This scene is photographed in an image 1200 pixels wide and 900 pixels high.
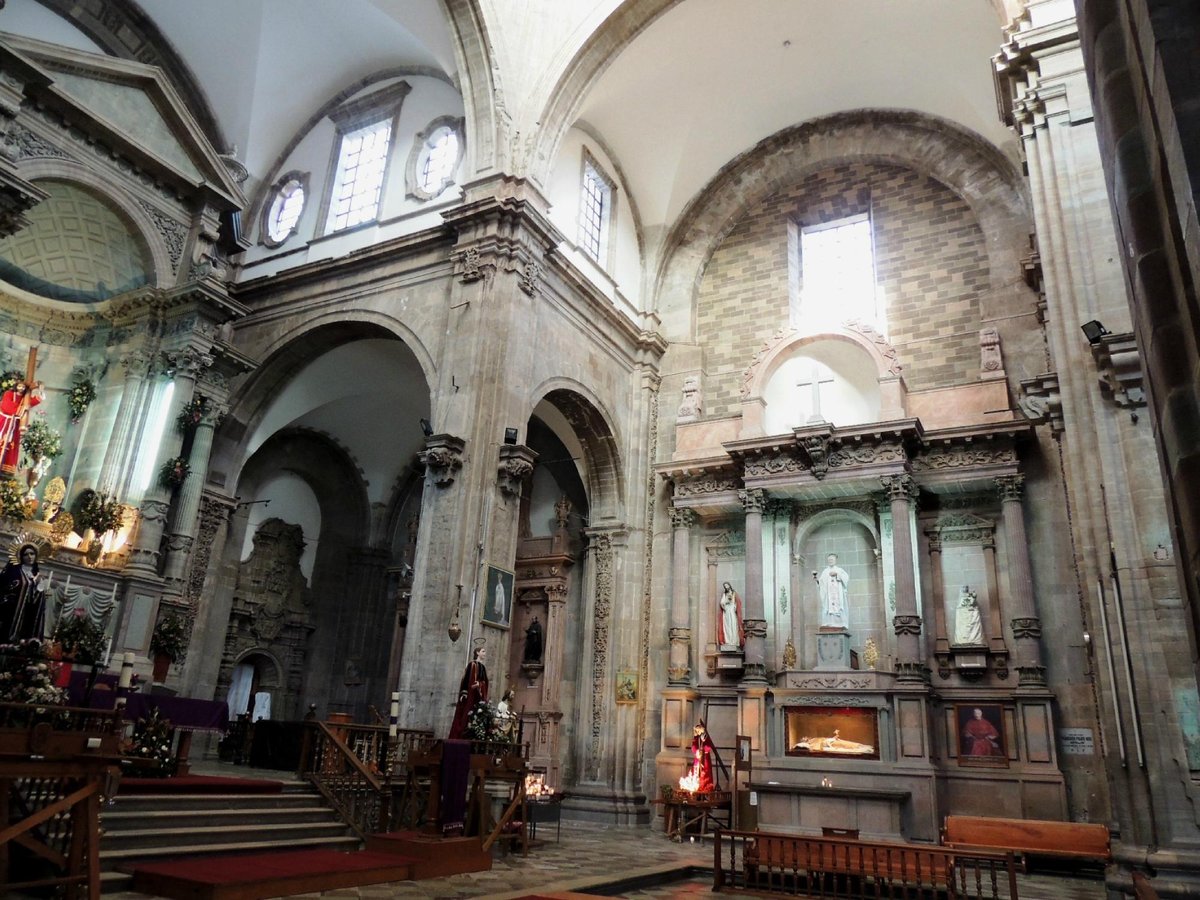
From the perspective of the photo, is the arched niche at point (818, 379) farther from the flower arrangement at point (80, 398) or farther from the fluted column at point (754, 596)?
the flower arrangement at point (80, 398)

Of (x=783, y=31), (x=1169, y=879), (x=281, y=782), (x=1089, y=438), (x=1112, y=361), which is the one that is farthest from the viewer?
(x=783, y=31)

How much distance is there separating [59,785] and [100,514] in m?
7.91

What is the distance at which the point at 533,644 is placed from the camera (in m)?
18.0

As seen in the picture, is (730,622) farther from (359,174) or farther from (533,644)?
(359,174)

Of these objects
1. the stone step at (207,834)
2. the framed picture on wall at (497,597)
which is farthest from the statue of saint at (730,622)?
the stone step at (207,834)

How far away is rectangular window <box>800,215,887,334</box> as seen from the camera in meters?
17.8

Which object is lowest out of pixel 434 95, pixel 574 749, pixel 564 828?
pixel 564 828

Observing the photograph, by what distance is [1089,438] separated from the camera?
8672 millimetres

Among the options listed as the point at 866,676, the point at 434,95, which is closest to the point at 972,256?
the point at 866,676

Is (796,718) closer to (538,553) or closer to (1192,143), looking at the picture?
(538,553)

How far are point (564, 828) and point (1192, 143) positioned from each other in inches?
549

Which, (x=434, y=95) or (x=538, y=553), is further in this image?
(x=538, y=553)

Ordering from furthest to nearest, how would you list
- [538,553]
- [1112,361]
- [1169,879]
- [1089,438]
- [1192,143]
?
[538,553] < [1089,438] < [1112,361] < [1169,879] < [1192,143]

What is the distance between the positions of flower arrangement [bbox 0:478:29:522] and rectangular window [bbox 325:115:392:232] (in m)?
7.45
